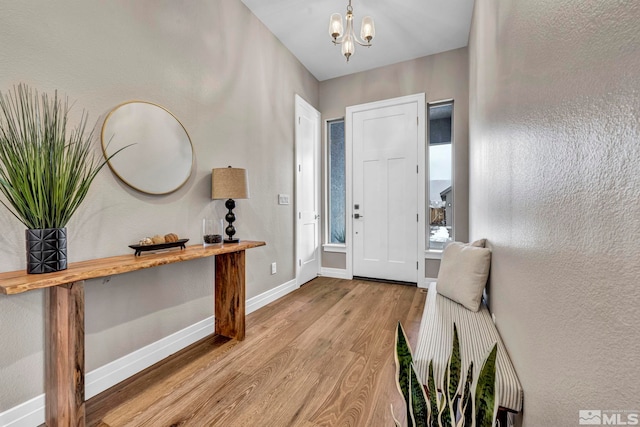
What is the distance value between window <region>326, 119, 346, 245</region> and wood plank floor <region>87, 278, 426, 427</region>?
1.72 metres

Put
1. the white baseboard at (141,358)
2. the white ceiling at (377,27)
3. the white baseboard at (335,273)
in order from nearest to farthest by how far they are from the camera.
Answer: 1. the white baseboard at (141,358)
2. the white ceiling at (377,27)
3. the white baseboard at (335,273)

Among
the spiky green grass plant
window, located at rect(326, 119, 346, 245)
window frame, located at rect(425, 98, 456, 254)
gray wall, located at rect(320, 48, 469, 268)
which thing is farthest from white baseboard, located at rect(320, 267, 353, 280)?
the spiky green grass plant

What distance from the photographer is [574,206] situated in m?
0.65

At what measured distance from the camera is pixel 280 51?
130 inches

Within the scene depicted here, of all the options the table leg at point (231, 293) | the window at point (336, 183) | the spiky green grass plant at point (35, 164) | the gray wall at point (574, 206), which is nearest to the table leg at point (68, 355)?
the spiky green grass plant at point (35, 164)

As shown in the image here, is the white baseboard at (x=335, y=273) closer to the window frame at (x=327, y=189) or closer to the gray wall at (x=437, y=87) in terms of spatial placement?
the window frame at (x=327, y=189)

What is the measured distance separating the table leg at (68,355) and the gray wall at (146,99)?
22 cm

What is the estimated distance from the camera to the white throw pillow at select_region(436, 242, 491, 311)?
1798 millimetres

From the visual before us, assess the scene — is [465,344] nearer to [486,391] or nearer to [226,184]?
[486,391]

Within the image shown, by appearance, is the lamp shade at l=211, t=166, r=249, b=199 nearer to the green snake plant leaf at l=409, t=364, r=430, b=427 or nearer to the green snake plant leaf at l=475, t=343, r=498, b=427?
the green snake plant leaf at l=409, t=364, r=430, b=427

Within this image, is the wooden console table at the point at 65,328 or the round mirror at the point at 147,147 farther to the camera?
the round mirror at the point at 147,147

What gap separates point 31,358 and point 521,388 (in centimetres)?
223

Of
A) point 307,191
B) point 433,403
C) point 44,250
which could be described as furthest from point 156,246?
point 307,191

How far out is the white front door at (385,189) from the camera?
367 centimetres
